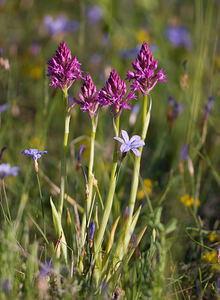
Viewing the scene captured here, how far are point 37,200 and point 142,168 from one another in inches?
39.3

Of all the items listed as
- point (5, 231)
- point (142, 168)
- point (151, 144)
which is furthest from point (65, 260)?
point (151, 144)

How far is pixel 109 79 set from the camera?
1313 millimetres

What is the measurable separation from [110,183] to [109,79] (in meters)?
0.37

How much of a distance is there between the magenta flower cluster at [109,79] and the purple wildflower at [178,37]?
3.20 metres

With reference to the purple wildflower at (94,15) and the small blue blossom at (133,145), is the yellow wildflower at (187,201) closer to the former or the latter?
the small blue blossom at (133,145)

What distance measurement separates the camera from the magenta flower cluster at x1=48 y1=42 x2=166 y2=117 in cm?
132

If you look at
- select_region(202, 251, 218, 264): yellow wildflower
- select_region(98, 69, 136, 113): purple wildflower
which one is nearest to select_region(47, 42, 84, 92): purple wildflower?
select_region(98, 69, 136, 113): purple wildflower

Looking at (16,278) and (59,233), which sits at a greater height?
(59,233)

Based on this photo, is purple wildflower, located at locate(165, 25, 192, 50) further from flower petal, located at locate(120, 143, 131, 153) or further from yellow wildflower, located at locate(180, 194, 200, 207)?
flower petal, located at locate(120, 143, 131, 153)

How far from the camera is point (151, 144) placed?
321 cm

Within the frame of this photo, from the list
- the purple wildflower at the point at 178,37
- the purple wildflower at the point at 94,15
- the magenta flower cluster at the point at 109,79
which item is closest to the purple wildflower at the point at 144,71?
the magenta flower cluster at the point at 109,79

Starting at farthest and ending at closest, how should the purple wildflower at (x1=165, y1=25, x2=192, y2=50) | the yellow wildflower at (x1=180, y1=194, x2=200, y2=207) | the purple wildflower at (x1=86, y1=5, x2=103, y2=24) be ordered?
the purple wildflower at (x1=86, y1=5, x2=103, y2=24) → the purple wildflower at (x1=165, y1=25, x2=192, y2=50) → the yellow wildflower at (x1=180, y1=194, x2=200, y2=207)

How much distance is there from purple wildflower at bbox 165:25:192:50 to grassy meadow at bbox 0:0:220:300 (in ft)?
0.06

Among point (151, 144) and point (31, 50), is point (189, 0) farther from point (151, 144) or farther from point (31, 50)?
point (151, 144)
